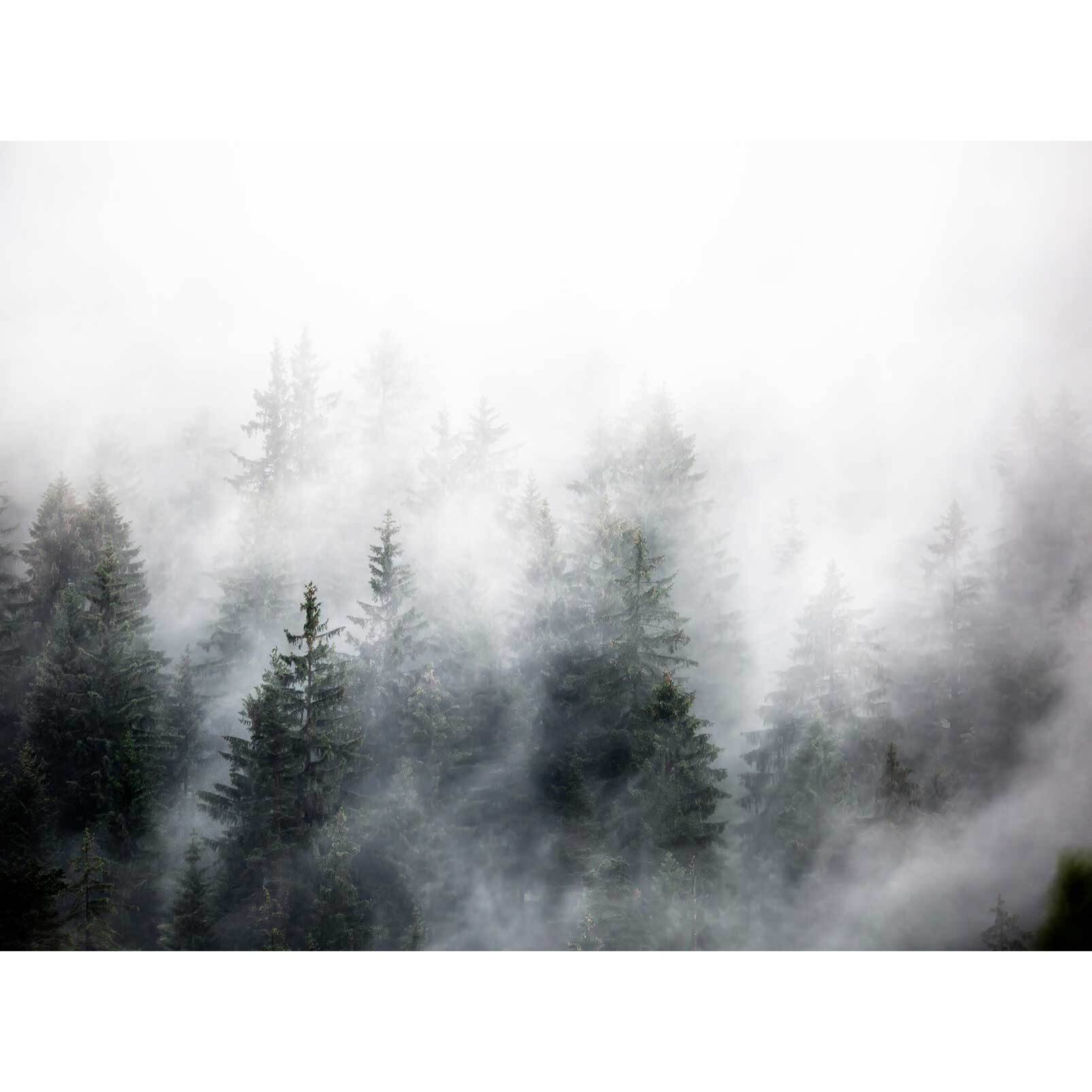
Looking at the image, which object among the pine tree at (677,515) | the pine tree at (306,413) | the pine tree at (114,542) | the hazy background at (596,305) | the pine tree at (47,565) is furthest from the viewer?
the pine tree at (306,413)

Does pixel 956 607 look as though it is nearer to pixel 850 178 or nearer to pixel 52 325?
pixel 850 178

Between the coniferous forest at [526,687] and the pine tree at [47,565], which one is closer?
the coniferous forest at [526,687]

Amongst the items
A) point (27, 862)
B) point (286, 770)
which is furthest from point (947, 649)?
point (27, 862)

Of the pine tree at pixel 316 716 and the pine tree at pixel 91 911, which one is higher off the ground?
the pine tree at pixel 316 716

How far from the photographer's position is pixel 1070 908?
408 inches

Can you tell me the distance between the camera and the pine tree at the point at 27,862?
1077cm

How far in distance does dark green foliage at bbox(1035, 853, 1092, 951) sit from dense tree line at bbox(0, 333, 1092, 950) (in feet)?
0.22

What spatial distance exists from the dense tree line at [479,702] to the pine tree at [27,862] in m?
0.06

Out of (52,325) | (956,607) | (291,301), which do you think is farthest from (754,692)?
(52,325)

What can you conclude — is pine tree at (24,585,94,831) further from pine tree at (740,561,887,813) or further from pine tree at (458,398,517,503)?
pine tree at (740,561,887,813)

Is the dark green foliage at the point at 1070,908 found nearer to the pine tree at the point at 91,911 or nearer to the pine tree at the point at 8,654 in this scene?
the pine tree at the point at 91,911

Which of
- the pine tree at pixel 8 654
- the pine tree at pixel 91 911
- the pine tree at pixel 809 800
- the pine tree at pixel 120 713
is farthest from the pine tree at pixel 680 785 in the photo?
the pine tree at pixel 8 654

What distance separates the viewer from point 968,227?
16.1 m

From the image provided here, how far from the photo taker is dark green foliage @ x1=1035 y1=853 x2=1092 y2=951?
32.2ft
